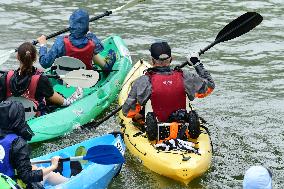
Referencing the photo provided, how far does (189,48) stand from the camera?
477 inches

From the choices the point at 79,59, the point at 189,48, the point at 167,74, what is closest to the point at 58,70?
the point at 79,59

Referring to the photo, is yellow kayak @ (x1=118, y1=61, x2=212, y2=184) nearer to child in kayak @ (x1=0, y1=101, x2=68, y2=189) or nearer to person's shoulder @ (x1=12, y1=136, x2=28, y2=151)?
child in kayak @ (x1=0, y1=101, x2=68, y2=189)

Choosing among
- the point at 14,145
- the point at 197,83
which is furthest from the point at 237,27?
the point at 14,145

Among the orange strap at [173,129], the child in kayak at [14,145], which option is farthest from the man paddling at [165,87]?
the child in kayak at [14,145]

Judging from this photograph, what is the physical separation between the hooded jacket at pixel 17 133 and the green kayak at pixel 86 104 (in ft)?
7.91

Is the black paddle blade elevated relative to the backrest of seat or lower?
elevated

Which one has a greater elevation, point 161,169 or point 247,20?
point 247,20

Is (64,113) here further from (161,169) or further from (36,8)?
(36,8)

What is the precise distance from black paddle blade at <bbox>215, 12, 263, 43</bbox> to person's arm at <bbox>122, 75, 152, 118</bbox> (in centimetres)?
165

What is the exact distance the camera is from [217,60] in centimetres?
1146

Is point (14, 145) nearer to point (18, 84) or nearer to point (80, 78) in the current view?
point (18, 84)

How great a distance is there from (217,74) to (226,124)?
2301 millimetres

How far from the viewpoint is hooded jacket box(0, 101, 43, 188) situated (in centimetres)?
491

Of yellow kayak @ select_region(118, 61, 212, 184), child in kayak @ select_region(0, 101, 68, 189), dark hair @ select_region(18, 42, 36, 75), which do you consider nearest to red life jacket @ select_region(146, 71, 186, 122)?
yellow kayak @ select_region(118, 61, 212, 184)
